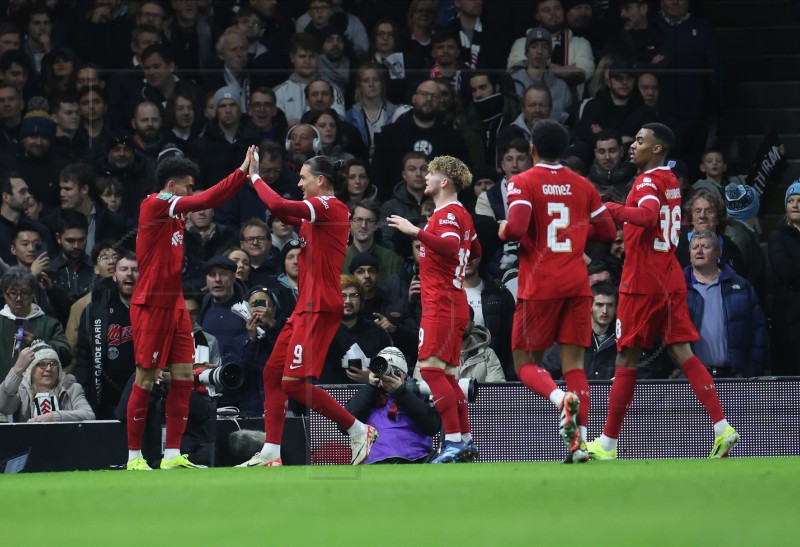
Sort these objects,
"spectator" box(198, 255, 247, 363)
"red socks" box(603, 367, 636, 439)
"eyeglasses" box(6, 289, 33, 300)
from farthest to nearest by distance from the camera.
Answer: "eyeglasses" box(6, 289, 33, 300) < "spectator" box(198, 255, 247, 363) < "red socks" box(603, 367, 636, 439)

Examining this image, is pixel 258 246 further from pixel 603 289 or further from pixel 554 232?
pixel 554 232

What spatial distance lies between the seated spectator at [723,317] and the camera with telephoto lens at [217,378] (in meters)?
3.51

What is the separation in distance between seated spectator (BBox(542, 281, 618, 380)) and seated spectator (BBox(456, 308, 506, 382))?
1.44 feet

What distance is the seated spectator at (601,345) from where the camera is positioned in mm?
10453

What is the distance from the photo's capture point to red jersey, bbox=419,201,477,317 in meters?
8.97

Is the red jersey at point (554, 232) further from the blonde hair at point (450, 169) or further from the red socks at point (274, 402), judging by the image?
the red socks at point (274, 402)

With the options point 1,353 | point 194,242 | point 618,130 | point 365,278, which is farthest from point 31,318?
point 618,130

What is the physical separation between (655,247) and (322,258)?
2.15m

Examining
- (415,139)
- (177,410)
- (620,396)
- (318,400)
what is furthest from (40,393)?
(620,396)

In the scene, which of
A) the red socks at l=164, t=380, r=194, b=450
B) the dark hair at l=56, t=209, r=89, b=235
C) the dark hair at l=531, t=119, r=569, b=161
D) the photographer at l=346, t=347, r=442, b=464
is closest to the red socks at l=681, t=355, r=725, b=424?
the dark hair at l=531, t=119, r=569, b=161

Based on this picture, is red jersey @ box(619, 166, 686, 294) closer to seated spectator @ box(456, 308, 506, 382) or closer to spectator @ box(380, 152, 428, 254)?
seated spectator @ box(456, 308, 506, 382)

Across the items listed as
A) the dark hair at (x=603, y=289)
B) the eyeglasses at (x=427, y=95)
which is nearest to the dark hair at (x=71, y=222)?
the eyeglasses at (x=427, y=95)

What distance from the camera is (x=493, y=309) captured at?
10570mm

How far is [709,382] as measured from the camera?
29.3 feet
